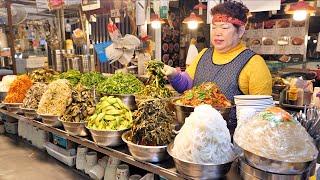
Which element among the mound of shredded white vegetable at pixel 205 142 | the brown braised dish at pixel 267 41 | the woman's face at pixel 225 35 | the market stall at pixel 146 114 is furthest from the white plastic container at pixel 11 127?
the brown braised dish at pixel 267 41

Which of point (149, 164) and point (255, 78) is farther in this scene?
point (255, 78)

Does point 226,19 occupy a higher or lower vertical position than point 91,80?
higher

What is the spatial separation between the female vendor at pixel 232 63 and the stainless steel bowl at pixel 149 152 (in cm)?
78

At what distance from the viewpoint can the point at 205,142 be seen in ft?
3.58

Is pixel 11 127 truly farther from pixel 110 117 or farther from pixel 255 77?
pixel 255 77

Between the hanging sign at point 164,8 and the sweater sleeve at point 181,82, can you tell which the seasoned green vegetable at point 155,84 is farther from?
the hanging sign at point 164,8

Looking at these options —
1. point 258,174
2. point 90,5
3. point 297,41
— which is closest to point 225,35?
point 258,174

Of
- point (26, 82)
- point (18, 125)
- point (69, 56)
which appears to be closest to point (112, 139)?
point (26, 82)

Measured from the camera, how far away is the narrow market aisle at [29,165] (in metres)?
1.99

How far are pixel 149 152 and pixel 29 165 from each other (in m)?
1.34

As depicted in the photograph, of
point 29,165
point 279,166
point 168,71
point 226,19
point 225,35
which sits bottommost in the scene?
point 29,165

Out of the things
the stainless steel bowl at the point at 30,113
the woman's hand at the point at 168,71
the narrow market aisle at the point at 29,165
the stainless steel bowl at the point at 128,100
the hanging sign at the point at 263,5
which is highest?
the hanging sign at the point at 263,5

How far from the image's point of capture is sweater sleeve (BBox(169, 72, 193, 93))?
2.12 metres

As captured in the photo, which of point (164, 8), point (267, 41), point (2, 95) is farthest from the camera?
point (267, 41)
